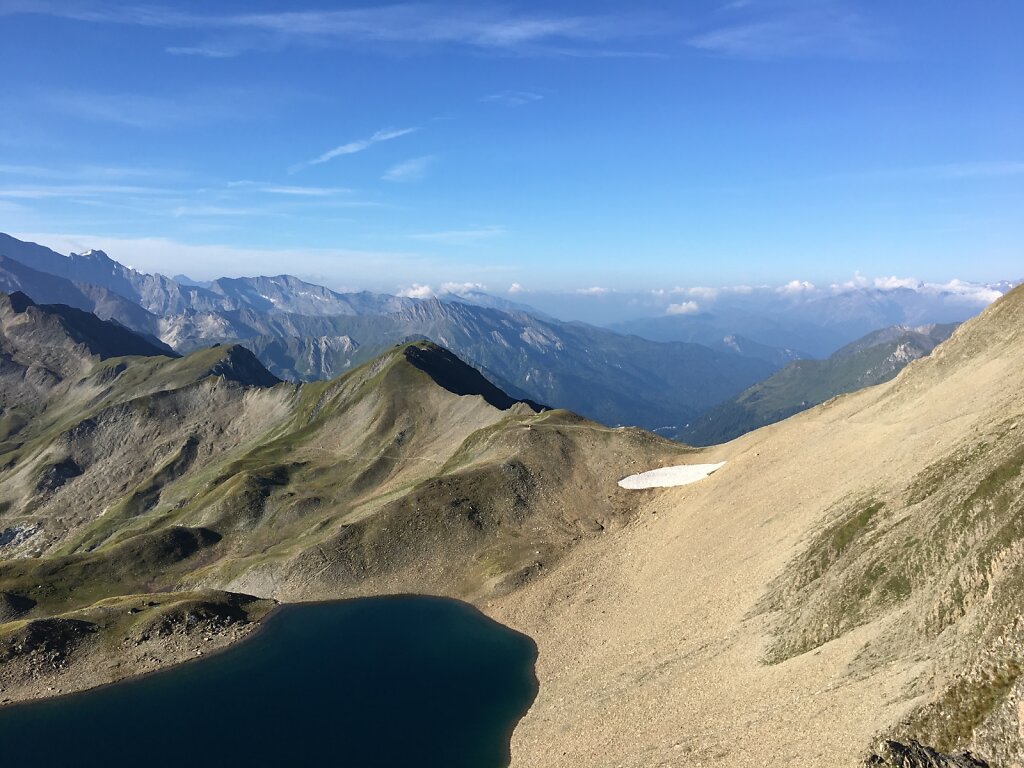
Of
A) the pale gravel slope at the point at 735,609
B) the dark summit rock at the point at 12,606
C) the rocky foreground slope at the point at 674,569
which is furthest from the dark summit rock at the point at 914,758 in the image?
the dark summit rock at the point at 12,606

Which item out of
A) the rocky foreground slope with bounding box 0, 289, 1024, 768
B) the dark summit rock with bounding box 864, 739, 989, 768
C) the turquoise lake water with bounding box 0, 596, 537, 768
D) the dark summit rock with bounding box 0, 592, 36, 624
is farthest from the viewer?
the dark summit rock with bounding box 0, 592, 36, 624

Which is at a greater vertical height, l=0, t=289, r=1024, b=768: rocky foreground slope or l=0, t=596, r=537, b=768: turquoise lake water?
l=0, t=289, r=1024, b=768: rocky foreground slope

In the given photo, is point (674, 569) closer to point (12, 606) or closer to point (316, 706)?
point (316, 706)

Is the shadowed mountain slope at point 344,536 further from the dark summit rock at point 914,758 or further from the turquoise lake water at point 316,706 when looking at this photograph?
the dark summit rock at point 914,758

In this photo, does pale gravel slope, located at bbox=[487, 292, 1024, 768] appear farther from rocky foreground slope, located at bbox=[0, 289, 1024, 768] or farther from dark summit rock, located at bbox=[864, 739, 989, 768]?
dark summit rock, located at bbox=[864, 739, 989, 768]

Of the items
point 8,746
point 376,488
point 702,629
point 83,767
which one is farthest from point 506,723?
point 376,488

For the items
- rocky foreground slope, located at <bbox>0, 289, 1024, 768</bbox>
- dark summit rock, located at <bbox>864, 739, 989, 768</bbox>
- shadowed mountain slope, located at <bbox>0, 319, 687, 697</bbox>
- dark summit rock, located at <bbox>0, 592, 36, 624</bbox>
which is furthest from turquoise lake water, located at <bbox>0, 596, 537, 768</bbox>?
dark summit rock, located at <bbox>864, 739, 989, 768</bbox>

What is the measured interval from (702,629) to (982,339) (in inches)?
2563

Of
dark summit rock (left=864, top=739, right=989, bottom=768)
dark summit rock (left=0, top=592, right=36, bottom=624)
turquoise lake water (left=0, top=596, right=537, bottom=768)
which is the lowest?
turquoise lake water (left=0, top=596, right=537, bottom=768)

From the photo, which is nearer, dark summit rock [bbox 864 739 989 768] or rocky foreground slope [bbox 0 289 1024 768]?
dark summit rock [bbox 864 739 989 768]

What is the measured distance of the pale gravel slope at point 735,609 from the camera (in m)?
47.8

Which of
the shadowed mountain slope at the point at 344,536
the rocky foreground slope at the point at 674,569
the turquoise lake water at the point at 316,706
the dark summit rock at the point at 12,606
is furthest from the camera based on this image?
the dark summit rock at the point at 12,606

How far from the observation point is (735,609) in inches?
2813

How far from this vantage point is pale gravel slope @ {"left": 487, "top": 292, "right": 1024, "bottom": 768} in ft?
157
